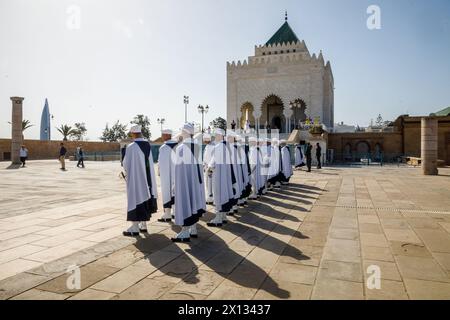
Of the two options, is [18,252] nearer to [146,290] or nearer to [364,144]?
[146,290]

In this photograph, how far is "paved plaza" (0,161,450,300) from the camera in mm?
3467

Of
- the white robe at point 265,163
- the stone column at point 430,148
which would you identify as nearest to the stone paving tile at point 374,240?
the white robe at point 265,163

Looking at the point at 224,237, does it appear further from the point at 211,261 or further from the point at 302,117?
the point at 302,117

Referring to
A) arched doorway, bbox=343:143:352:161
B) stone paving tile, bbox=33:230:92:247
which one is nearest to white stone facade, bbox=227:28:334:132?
arched doorway, bbox=343:143:352:161

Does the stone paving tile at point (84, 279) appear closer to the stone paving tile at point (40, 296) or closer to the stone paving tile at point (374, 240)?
the stone paving tile at point (40, 296)

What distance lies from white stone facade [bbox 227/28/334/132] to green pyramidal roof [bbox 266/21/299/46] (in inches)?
64.5

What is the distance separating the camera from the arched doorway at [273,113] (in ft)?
149

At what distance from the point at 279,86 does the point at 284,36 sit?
35.9 ft

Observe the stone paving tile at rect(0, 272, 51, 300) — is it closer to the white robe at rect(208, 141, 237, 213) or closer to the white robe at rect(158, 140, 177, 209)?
the white robe at rect(158, 140, 177, 209)

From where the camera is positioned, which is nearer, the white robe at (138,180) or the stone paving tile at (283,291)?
the stone paving tile at (283,291)

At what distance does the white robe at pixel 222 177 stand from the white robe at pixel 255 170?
268 cm

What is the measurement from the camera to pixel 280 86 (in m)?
41.5
